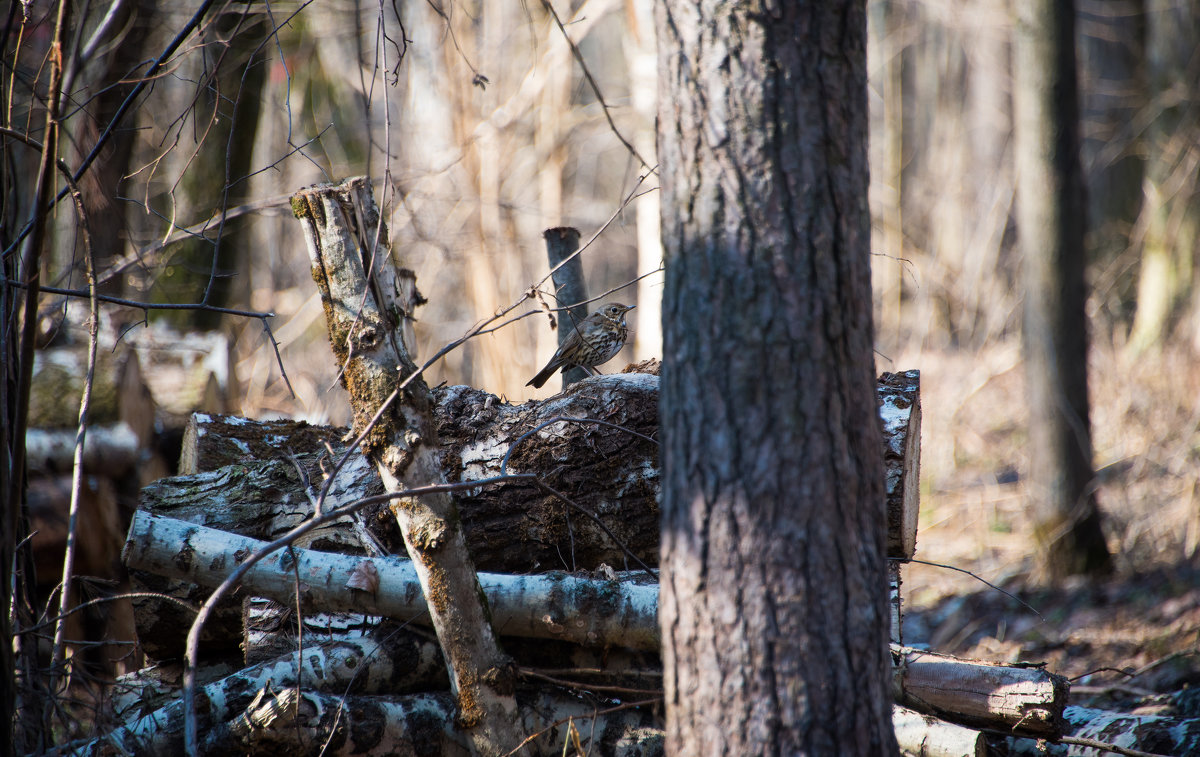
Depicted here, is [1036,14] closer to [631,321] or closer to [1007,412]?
[1007,412]

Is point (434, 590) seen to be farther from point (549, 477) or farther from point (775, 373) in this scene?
point (775, 373)

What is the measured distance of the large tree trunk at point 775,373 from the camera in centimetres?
172

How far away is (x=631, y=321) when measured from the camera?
14.8m

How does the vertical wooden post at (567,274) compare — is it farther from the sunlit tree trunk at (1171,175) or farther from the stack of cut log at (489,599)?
the sunlit tree trunk at (1171,175)

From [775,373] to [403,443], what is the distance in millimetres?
1243

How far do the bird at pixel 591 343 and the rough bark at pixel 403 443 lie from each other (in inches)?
71.8

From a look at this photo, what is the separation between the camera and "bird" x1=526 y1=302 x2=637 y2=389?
14.6 feet

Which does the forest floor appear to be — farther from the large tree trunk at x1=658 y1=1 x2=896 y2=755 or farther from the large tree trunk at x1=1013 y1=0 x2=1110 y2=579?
the large tree trunk at x1=658 y1=1 x2=896 y2=755

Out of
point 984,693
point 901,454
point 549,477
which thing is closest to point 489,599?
point 549,477

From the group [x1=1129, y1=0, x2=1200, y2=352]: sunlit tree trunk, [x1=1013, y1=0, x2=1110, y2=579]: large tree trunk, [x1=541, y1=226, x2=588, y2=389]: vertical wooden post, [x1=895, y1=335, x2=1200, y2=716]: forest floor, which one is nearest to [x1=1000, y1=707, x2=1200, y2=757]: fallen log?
[x1=895, y1=335, x2=1200, y2=716]: forest floor

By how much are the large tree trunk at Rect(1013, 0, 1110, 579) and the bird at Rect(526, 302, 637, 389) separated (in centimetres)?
342

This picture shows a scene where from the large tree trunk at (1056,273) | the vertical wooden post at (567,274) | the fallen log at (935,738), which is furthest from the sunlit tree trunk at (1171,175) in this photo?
the fallen log at (935,738)

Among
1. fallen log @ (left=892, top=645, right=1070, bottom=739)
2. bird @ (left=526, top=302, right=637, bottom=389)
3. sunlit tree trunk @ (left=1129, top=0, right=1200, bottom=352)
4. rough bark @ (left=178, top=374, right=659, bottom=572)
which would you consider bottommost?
fallen log @ (left=892, top=645, right=1070, bottom=739)

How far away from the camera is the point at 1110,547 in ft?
20.9
